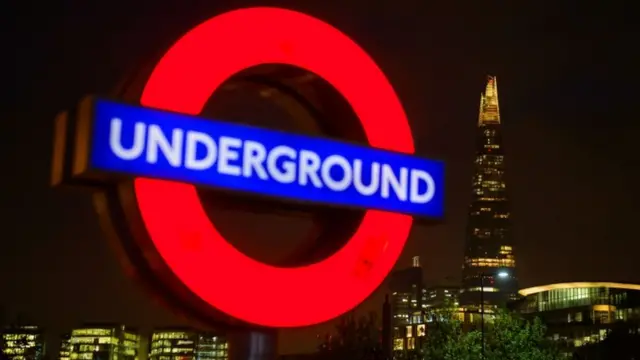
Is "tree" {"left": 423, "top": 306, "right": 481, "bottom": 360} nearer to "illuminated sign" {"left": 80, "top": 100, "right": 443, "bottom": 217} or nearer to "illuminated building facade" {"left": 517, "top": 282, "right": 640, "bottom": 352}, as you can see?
"illuminated sign" {"left": 80, "top": 100, "right": 443, "bottom": 217}

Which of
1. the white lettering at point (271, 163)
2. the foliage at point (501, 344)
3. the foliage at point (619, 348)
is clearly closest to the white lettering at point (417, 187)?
the white lettering at point (271, 163)

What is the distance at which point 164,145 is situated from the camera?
391 inches

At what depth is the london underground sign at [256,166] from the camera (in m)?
9.67

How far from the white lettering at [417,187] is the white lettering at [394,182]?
0.08 metres

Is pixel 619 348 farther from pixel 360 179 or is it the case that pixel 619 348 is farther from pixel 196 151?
pixel 196 151

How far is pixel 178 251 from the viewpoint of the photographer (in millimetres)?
9609

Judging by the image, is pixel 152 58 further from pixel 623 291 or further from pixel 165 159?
pixel 623 291

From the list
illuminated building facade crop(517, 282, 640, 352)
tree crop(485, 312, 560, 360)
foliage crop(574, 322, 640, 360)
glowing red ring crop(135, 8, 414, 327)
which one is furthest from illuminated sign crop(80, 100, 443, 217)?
illuminated building facade crop(517, 282, 640, 352)

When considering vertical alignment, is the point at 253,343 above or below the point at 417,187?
below

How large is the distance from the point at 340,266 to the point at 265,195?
1103 mm

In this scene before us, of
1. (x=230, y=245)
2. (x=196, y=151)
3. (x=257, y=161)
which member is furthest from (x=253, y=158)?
(x=230, y=245)

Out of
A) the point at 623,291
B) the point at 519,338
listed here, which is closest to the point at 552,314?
the point at 623,291

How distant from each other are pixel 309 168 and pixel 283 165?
31 cm

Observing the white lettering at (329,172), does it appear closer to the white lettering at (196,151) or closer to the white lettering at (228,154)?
the white lettering at (228,154)
